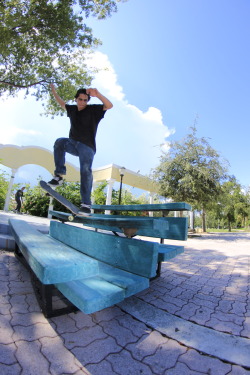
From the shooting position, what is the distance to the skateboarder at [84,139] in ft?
9.37

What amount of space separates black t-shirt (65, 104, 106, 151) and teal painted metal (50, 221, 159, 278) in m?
1.36

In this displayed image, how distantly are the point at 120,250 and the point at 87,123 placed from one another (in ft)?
6.55

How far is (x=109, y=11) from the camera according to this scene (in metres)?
7.68

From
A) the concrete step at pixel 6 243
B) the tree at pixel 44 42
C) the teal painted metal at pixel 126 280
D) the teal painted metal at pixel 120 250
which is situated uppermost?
the tree at pixel 44 42

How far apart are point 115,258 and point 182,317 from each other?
0.81 meters

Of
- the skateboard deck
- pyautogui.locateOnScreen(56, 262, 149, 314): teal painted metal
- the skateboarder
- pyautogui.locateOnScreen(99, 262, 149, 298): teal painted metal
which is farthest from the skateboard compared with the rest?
pyautogui.locateOnScreen(56, 262, 149, 314): teal painted metal

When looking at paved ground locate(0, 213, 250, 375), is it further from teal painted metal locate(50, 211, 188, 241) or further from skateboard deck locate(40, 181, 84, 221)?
skateboard deck locate(40, 181, 84, 221)

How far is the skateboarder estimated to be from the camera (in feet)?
9.37

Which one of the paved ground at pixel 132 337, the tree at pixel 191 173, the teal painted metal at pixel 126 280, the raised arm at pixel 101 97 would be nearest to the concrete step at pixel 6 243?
the paved ground at pixel 132 337

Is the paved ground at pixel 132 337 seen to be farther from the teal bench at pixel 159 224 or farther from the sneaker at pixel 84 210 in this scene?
the sneaker at pixel 84 210

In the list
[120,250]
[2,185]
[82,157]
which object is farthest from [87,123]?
[2,185]

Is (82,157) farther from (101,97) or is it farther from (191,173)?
(191,173)

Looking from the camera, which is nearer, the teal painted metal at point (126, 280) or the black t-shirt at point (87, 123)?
the teal painted metal at point (126, 280)

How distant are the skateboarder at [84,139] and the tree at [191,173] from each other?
33.0 ft
